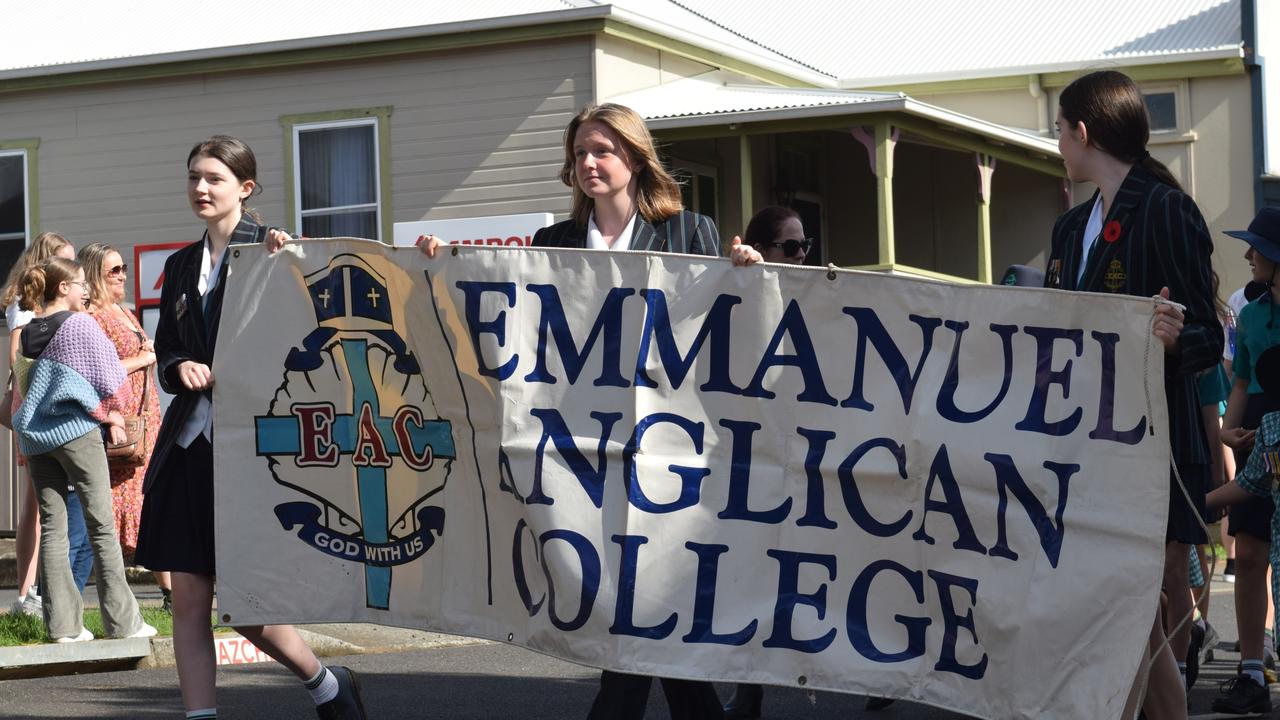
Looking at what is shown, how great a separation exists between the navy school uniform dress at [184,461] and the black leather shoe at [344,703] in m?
0.68

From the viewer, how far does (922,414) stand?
4.73 metres

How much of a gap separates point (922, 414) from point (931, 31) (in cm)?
2084

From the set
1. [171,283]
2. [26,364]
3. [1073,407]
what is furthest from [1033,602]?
[26,364]

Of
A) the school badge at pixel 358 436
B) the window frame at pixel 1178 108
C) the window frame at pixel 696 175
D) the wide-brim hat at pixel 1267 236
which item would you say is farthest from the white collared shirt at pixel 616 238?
the window frame at pixel 1178 108

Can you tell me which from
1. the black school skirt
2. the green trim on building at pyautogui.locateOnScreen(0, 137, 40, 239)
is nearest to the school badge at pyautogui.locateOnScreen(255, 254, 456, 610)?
the black school skirt

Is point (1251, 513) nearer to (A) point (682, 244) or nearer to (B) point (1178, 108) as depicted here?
(A) point (682, 244)

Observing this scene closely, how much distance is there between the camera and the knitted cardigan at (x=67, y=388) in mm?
8016

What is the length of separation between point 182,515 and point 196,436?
0.25 m

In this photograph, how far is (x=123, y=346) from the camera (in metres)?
9.38

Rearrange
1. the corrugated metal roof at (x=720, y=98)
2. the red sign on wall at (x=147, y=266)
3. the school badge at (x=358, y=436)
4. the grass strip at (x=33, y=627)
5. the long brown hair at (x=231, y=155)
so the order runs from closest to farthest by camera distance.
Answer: the school badge at (x=358, y=436) < the long brown hair at (x=231, y=155) < the grass strip at (x=33, y=627) < the corrugated metal roof at (x=720, y=98) < the red sign on wall at (x=147, y=266)

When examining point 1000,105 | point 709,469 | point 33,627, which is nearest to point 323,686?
point 709,469

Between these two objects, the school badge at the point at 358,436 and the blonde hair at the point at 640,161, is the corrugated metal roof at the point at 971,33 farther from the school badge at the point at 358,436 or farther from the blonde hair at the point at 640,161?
the school badge at the point at 358,436

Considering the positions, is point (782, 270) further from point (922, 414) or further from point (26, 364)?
point (26, 364)

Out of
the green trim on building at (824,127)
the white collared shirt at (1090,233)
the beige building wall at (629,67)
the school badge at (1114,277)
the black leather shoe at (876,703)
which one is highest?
the beige building wall at (629,67)
